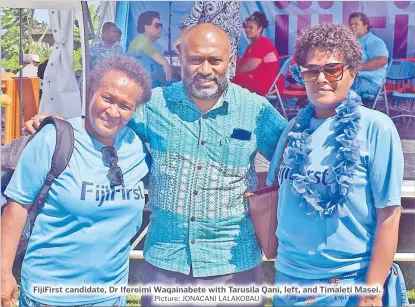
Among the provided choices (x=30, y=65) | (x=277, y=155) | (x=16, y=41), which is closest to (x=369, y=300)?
(x=277, y=155)

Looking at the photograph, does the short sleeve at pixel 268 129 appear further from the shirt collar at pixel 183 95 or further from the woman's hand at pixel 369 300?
the woman's hand at pixel 369 300

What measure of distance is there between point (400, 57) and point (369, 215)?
0.83m

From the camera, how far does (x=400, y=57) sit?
3.06 m

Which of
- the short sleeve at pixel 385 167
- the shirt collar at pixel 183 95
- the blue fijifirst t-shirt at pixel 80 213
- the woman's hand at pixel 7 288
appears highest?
the shirt collar at pixel 183 95

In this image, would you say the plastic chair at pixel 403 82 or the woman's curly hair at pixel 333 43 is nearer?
the woman's curly hair at pixel 333 43

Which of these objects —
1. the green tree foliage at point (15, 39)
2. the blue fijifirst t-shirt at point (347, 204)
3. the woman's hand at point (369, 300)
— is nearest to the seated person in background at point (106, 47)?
the green tree foliage at point (15, 39)

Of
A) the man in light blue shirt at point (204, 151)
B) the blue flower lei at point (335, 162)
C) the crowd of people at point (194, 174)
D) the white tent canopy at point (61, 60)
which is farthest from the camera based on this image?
the white tent canopy at point (61, 60)

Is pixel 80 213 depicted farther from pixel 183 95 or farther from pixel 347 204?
pixel 347 204

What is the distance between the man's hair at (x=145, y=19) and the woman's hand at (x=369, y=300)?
173 centimetres

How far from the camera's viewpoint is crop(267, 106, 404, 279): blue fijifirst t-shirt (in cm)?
279

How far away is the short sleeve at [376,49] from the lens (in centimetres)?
304

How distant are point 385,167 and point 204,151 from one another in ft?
2.85

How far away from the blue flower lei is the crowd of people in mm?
31

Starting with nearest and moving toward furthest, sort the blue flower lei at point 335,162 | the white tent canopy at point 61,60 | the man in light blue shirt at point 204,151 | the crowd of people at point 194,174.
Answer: the blue flower lei at point 335,162 < the crowd of people at point 194,174 < the man in light blue shirt at point 204,151 < the white tent canopy at point 61,60
